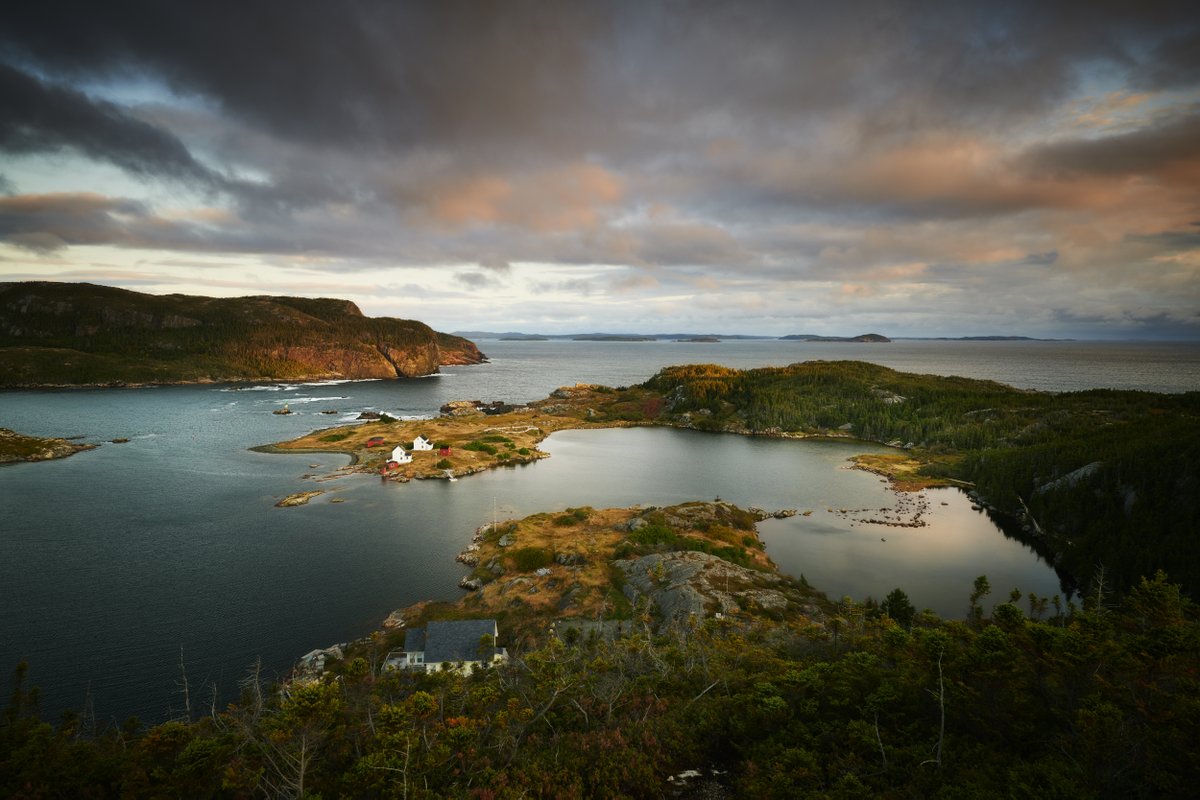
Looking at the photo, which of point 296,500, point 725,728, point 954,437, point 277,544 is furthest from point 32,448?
point 954,437

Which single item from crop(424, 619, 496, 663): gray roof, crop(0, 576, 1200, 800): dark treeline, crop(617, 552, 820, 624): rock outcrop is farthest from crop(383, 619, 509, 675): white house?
crop(617, 552, 820, 624): rock outcrop

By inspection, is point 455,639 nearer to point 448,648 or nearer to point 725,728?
point 448,648

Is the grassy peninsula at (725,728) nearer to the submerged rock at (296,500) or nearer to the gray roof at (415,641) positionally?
the gray roof at (415,641)

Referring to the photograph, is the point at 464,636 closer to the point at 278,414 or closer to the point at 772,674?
the point at 772,674

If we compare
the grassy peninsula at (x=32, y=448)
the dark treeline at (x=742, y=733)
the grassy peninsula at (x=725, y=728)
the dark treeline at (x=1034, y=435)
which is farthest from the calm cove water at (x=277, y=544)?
the dark treeline at (x=742, y=733)

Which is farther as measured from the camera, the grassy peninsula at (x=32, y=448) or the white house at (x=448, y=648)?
the grassy peninsula at (x=32, y=448)

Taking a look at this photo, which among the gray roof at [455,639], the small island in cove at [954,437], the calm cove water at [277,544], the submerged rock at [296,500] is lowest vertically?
the calm cove water at [277,544]
